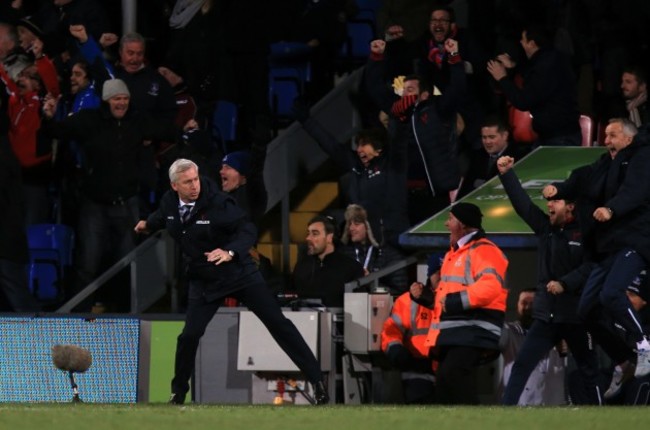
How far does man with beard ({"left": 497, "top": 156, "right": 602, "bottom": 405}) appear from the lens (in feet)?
46.6

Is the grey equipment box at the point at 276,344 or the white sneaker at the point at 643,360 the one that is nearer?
the white sneaker at the point at 643,360

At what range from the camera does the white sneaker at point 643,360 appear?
13.4 meters

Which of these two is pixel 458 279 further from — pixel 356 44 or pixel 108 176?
pixel 356 44

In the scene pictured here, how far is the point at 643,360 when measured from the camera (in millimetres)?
13438

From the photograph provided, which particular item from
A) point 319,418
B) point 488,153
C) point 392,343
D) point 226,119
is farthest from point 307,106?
point 319,418

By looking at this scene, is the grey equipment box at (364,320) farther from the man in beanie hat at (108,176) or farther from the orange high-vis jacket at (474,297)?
the man in beanie hat at (108,176)

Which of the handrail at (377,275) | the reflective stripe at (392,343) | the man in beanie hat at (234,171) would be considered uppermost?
the man in beanie hat at (234,171)

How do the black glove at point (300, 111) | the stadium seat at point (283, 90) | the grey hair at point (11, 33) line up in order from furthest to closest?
the stadium seat at point (283, 90), the grey hair at point (11, 33), the black glove at point (300, 111)

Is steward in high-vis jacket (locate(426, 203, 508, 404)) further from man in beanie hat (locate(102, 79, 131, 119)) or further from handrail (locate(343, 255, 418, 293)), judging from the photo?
Result: man in beanie hat (locate(102, 79, 131, 119))

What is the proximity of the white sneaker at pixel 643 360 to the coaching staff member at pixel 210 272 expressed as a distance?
239cm

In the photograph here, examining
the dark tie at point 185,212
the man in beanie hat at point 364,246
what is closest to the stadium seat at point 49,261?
the man in beanie hat at point 364,246

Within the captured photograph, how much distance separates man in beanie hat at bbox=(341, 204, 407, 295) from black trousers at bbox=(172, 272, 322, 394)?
2.12 metres

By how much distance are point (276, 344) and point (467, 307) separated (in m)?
1.92

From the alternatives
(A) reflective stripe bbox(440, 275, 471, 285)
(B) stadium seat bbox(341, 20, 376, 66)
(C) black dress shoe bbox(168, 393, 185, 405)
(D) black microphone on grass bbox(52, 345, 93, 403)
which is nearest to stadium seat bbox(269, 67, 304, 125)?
(B) stadium seat bbox(341, 20, 376, 66)
